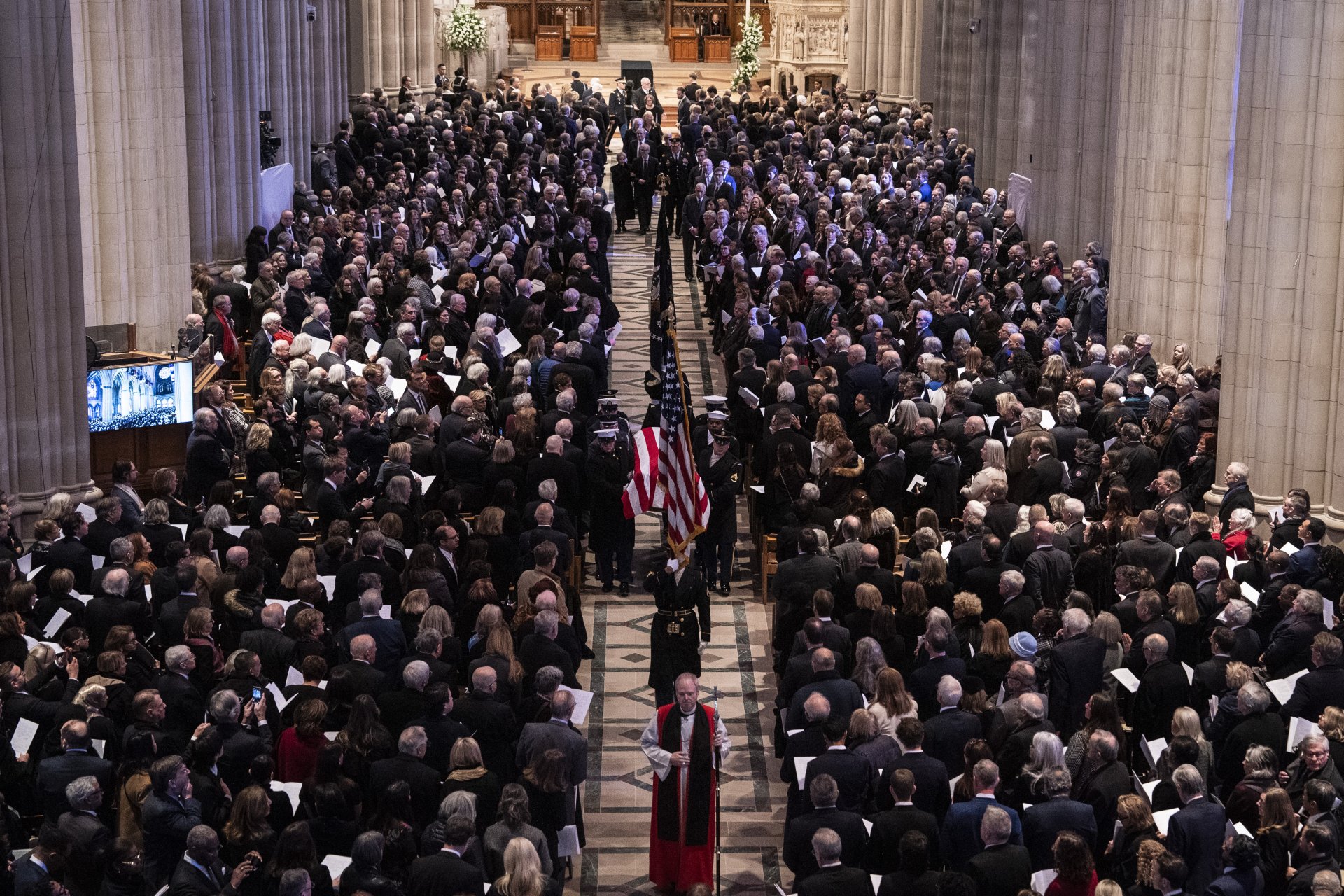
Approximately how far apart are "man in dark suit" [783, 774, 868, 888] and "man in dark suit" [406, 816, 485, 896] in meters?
1.82

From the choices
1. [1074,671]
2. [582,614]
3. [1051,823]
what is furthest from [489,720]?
[582,614]

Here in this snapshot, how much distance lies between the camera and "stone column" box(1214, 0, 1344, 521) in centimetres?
1748

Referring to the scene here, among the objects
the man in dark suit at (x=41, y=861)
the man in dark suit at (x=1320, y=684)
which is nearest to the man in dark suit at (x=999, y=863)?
the man in dark suit at (x=1320, y=684)

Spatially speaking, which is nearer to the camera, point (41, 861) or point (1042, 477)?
point (41, 861)

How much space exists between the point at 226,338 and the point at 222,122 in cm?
619

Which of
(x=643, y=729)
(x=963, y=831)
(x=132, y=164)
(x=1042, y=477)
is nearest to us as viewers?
(x=963, y=831)

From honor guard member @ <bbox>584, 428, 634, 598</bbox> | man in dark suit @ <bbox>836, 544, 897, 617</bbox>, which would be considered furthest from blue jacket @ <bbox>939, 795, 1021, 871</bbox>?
honor guard member @ <bbox>584, 428, 634, 598</bbox>

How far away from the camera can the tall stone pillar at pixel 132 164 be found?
71.1ft

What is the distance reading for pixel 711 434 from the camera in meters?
17.9

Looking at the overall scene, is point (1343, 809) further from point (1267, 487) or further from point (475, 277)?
point (475, 277)

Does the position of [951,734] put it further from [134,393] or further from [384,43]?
[384,43]

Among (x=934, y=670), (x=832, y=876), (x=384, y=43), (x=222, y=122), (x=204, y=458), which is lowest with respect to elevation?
Result: (x=832, y=876)

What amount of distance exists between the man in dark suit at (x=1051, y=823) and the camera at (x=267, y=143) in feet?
70.8

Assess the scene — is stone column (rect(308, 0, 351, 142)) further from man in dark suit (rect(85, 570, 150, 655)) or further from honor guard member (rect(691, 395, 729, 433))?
man in dark suit (rect(85, 570, 150, 655))
